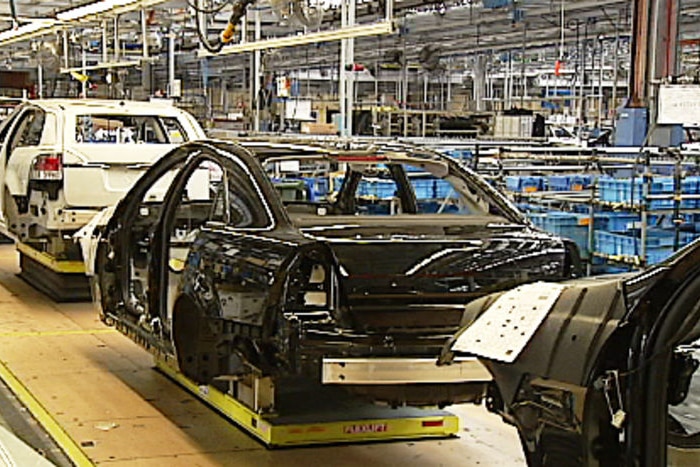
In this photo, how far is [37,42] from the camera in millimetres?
21609

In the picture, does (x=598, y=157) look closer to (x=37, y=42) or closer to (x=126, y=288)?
(x=126, y=288)

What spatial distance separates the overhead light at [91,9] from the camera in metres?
9.94

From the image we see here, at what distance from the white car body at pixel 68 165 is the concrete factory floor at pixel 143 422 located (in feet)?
4.50

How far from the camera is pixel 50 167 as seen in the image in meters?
9.16

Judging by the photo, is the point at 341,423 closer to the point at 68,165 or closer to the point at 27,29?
the point at 68,165

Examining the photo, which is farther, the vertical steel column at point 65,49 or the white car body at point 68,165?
the vertical steel column at point 65,49

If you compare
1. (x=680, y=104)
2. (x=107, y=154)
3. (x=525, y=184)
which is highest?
(x=680, y=104)

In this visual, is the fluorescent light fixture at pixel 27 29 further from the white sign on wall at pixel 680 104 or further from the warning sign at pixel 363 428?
the warning sign at pixel 363 428

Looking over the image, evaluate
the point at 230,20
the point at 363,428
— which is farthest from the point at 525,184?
the point at 363,428

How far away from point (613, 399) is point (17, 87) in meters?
22.0

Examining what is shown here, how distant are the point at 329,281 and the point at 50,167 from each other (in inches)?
195

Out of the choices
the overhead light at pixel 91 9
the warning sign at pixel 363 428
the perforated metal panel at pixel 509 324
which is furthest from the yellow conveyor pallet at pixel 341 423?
the overhead light at pixel 91 9

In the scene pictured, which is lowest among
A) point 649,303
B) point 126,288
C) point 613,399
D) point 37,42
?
point 126,288

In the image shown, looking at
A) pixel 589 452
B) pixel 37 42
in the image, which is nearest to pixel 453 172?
pixel 589 452
